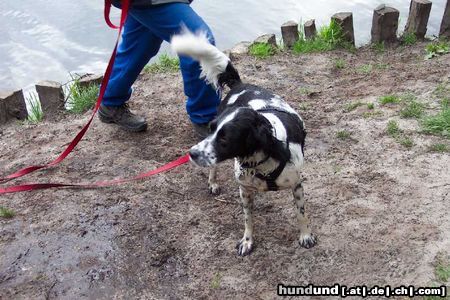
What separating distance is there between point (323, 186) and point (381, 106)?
126cm

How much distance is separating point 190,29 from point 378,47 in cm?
294

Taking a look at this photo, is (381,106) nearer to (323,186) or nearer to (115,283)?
(323,186)

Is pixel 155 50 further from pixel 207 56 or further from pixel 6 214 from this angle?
pixel 6 214

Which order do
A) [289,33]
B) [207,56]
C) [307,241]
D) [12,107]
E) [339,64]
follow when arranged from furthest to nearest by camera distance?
[289,33]
[339,64]
[12,107]
[207,56]
[307,241]

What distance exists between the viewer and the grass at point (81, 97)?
16.6 feet

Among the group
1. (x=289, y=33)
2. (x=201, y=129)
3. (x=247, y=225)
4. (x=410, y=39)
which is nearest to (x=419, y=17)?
(x=410, y=39)

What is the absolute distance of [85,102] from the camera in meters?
5.05

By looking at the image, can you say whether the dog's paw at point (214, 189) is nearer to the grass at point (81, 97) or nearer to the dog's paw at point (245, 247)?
the dog's paw at point (245, 247)

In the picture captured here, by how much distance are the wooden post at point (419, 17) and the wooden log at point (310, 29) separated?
101 cm

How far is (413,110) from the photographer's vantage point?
14.0 ft

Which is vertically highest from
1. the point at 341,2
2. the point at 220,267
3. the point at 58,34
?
the point at 220,267

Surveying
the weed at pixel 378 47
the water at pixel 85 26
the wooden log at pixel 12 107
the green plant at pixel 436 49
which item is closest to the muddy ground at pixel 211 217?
the wooden log at pixel 12 107

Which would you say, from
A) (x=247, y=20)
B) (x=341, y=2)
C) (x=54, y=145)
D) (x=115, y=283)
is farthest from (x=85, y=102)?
(x=341, y=2)

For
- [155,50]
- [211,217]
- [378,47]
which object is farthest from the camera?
[378,47]
